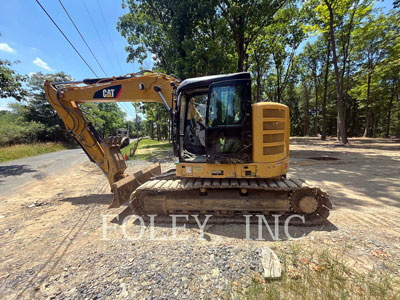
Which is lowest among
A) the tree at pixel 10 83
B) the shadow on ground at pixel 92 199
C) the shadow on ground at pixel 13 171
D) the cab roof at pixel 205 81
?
the shadow on ground at pixel 92 199

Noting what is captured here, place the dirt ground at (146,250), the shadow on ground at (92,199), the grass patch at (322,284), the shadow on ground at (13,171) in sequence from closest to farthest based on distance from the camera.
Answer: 1. the grass patch at (322,284)
2. the dirt ground at (146,250)
3. the shadow on ground at (92,199)
4. the shadow on ground at (13,171)

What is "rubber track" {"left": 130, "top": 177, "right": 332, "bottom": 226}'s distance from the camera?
10.3 feet

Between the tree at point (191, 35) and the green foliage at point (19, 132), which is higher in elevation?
the tree at point (191, 35)

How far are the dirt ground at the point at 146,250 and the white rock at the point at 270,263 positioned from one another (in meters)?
0.12

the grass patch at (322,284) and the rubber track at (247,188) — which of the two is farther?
the rubber track at (247,188)

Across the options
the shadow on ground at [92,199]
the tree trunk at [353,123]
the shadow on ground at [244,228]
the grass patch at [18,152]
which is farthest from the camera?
the tree trunk at [353,123]

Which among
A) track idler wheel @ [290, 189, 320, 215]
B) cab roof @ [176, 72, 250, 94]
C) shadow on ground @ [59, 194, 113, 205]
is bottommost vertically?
shadow on ground @ [59, 194, 113, 205]

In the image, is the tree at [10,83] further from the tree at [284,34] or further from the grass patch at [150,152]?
the tree at [284,34]

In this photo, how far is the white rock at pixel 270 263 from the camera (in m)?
2.05

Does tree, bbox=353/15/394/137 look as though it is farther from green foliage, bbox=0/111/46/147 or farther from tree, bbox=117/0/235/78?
green foliage, bbox=0/111/46/147

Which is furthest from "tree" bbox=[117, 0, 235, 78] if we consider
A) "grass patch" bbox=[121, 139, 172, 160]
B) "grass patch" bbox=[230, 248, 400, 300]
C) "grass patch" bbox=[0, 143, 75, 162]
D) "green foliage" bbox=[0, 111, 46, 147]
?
"green foliage" bbox=[0, 111, 46, 147]

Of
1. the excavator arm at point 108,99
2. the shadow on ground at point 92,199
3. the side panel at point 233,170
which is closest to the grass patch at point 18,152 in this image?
the shadow on ground at point 92,199

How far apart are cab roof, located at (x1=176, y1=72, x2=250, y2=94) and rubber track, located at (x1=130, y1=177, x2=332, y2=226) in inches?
75.6

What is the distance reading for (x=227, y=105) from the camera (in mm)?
3217
